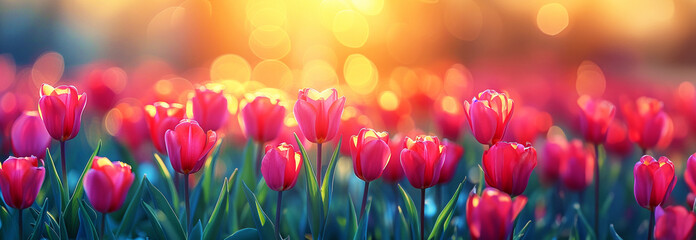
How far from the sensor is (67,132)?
1465 mm

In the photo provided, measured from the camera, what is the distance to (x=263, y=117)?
175 cm

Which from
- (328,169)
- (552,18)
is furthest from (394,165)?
(552,18)

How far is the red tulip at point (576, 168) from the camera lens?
72.3 inches

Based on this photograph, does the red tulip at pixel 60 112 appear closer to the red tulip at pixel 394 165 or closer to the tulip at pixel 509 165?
the red tulip at pixel 394 165

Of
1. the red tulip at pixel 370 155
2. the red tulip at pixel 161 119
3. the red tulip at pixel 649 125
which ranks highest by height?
the red tulip at pixel 161 119

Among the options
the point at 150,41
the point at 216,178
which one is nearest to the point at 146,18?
the point at 150,41

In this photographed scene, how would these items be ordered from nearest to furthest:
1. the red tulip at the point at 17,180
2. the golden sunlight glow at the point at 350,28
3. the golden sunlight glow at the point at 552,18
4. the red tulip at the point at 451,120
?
the red tulip at the point at 17,180, the red tulip at the point at 451,120, the golden sunlight glow at the point at 552,18, the golden sunlight glow at the point at 350,28

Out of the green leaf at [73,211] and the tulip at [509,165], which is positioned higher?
the tulip at [509,165]

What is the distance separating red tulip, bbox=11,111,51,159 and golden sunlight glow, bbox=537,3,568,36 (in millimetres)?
10422

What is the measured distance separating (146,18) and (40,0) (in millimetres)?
2174

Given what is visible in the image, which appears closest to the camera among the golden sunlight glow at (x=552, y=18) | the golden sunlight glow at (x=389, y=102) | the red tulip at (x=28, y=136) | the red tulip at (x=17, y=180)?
the red tulip at (x=17, y=180)

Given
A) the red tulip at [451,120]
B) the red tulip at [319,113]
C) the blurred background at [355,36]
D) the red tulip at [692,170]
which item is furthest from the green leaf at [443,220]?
the blurred background at [355,36]

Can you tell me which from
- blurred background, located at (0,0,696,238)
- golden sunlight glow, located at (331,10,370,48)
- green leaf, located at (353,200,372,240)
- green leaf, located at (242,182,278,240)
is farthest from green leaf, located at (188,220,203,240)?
golden sunlight glow, located at (331,10,370,48)

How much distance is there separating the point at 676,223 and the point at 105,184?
4.31 ft
